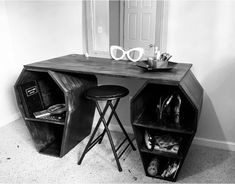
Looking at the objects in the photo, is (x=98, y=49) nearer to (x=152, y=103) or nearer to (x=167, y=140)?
(x=152, y=103)

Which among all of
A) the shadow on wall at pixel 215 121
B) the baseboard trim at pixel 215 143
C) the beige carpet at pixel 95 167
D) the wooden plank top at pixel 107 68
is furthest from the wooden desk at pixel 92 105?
the baseboard trim at pixel 215 143

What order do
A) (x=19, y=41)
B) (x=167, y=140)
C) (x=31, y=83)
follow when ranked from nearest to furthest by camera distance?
(x=167, y=140) < (x=31, y=83) < (x=19, y=41)

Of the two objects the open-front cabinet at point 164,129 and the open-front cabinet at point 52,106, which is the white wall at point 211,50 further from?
the open-front cabinet at point 52,106

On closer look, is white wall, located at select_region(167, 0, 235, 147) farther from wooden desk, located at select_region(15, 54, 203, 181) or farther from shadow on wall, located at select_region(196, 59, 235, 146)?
wooden desk, located at select_region(15, 54, 203, 181)

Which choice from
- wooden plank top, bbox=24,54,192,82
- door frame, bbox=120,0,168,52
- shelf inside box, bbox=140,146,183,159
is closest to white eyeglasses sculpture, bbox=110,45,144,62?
wooden plank top, bbox=24,54,192,82

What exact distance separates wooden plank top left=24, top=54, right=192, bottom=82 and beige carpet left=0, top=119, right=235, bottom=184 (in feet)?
2.62

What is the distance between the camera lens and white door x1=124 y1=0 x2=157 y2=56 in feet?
7.68

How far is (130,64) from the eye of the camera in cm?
233

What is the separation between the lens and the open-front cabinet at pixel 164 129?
1981 mm

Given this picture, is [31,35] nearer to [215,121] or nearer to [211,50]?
[211,50]

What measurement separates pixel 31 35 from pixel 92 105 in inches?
42.6

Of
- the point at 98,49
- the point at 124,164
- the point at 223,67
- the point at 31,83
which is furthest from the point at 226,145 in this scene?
the point at 31,83

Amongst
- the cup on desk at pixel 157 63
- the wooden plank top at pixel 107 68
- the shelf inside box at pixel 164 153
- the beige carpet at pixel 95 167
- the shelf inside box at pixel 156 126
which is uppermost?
the cup on desk at pixel 157 63

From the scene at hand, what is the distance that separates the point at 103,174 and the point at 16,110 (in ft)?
5.33
